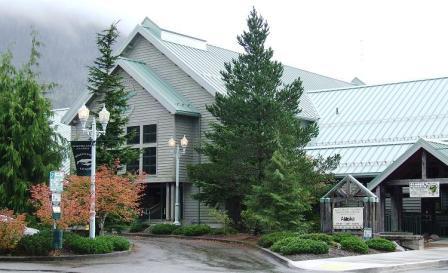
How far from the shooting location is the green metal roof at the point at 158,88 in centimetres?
4131

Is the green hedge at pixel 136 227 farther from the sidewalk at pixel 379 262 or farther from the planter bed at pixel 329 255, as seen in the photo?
the sidewalk at pixel 379 262

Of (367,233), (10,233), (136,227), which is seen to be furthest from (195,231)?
(10,233)

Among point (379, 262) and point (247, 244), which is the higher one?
point (247, 244)

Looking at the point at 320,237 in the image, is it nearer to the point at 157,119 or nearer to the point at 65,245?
the point at 65,245

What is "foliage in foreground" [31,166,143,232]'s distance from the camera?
81.8 ft

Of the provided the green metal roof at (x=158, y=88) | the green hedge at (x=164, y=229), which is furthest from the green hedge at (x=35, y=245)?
the green metal roof at (x=158, y=88)

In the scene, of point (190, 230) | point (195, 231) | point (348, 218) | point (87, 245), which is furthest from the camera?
point (190, 230)

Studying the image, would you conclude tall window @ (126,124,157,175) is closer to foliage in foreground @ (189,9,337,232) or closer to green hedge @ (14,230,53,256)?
foliage in foreground @ (189,9,337,232)

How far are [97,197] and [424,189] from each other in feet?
49.5

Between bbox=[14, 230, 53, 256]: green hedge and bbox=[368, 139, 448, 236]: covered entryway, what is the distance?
49.8ft

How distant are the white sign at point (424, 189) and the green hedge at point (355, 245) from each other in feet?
23.6

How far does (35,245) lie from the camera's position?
23.2 m

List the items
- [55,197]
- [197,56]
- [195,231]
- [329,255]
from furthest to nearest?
[197,56]
[195,231]
[329,255]
[55,197]

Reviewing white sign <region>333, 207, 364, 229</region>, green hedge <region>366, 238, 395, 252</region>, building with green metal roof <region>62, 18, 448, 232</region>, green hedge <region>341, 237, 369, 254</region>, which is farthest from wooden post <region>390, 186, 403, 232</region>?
green hedge <region>341, 237, 369, 254</region>
